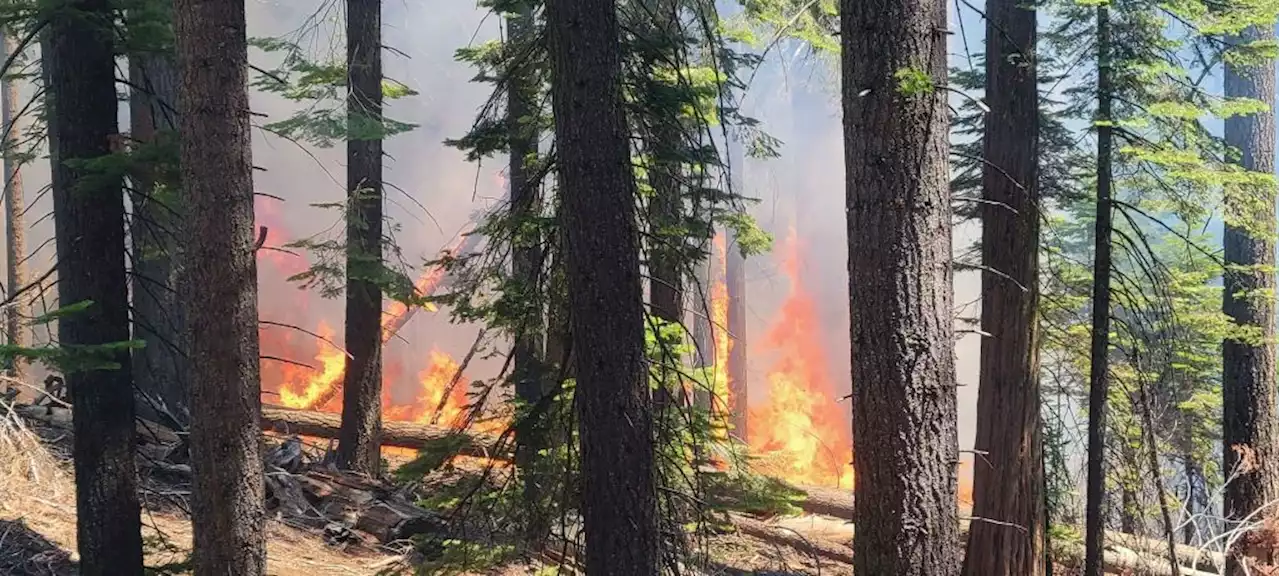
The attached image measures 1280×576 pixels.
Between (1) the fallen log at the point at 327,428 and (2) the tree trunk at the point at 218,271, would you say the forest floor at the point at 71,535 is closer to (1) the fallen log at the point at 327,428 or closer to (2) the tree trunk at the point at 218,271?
(2) the tree trunk at the point at 218,271

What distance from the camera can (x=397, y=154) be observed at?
25750 millimetres

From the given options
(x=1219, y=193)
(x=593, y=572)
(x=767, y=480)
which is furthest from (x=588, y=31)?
(x=1219, y=193)

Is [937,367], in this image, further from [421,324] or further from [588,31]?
[421,324]

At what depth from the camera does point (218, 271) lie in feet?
15.6

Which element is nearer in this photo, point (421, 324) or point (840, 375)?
point (421, 324)

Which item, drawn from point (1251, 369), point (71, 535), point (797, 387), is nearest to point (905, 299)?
point (71, 535)

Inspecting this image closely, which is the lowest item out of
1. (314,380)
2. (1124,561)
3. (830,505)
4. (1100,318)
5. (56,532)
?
(1124,561)

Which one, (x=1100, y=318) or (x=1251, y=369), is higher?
(x=1100, y=318)

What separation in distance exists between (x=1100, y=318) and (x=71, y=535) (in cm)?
920

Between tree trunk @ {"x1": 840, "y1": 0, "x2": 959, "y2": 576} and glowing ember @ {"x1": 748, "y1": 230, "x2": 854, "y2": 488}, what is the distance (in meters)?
22.3

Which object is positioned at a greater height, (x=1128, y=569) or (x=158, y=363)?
(x=158, y=363)

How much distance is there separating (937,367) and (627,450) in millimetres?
1635

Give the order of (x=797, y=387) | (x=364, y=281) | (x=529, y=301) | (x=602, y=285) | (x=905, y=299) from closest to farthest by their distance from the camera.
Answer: (x=905, y=299) → (x=602, y=285) → (x=529, y=301) → (x=364, y=281) → (x=797, y=387)

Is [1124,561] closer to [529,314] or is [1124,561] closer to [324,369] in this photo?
[529,314]
